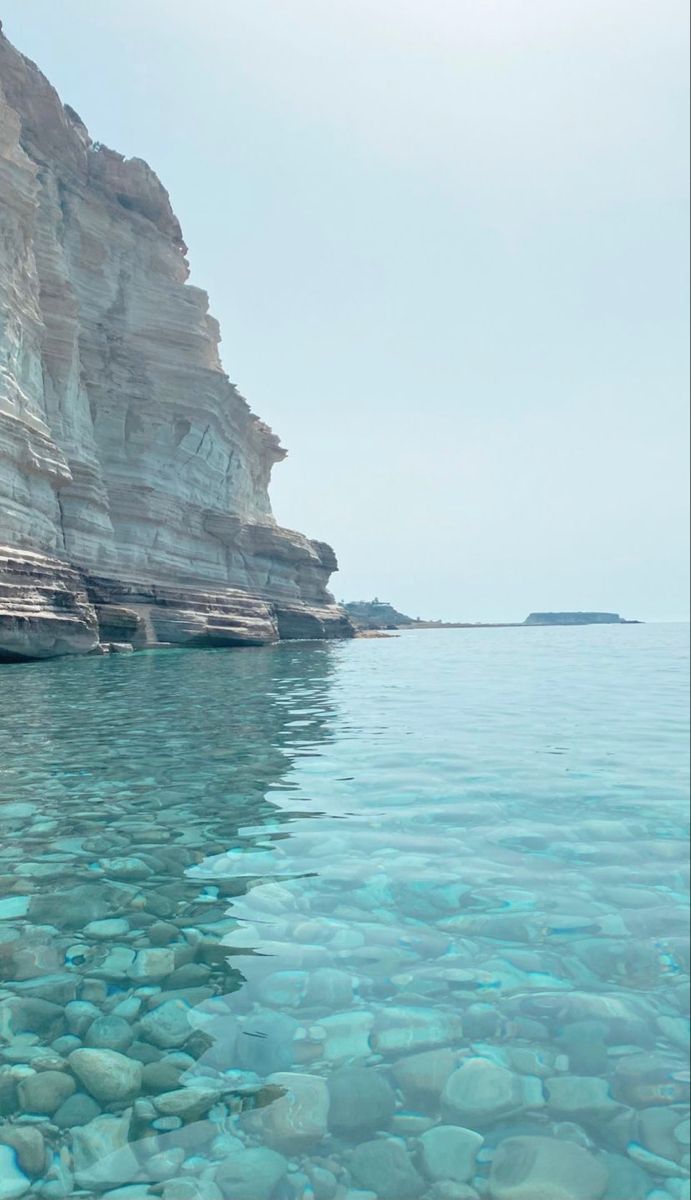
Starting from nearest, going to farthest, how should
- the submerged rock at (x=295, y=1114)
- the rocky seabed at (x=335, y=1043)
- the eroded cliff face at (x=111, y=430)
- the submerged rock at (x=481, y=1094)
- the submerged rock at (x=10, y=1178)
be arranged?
1. the submerged rock at (x=10, y=1178)
2. the rocky seabed at (x=335, y=1043)
3. the submerged rock at (x=295, y=1114)
4. the submerged rock at (x=481, y=1094)
5. the eroded cliff face at (x=111, y=430)

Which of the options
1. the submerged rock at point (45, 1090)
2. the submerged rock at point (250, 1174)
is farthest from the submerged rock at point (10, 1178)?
the submerged rock at point (250, 1174)

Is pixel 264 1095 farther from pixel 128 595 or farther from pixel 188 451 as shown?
pixel 188 451

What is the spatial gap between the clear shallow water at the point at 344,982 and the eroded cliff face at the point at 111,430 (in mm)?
18001

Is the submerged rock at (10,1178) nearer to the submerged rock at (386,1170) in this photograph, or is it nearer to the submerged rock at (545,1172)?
the submerged rock at (386,1170)

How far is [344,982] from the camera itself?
3.52 metres

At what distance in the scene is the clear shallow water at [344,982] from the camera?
8.14 feet

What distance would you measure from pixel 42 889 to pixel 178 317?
39.8 m

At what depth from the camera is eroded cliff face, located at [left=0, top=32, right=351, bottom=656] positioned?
82.4 feet

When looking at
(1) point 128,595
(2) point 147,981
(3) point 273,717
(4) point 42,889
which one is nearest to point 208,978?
(2) point 147,981

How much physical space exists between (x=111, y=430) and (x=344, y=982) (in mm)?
36147

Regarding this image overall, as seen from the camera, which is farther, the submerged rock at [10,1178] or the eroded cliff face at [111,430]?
the eroded cliff face at [111,430]

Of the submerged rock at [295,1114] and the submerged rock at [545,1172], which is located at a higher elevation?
the submerged rock at [295,1114]

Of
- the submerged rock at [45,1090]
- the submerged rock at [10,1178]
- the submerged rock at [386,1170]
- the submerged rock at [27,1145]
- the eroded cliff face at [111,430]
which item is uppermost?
the eroded cliff face at [111,430]

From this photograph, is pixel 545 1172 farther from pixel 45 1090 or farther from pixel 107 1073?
pixel 45 1090
